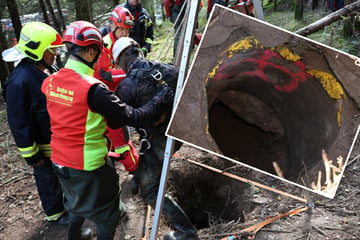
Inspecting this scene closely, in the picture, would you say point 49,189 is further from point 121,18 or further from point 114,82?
point 121,18

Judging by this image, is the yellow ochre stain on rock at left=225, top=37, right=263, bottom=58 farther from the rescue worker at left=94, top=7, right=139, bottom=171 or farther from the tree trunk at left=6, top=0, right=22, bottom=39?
the tree trunk at left=6, top=0, right=22, bottom=39

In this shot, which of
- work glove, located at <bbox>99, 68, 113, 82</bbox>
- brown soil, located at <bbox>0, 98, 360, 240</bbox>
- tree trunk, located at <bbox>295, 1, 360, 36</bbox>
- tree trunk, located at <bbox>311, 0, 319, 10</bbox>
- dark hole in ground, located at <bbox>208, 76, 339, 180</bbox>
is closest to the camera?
dark hole in ground, located at <bbox>208, 76, 339, 180</bbox>

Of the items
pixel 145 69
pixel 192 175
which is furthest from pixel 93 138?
pixel 192 175

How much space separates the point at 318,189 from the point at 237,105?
2.40m

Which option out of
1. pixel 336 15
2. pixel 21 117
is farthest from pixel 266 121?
pixel 21 117

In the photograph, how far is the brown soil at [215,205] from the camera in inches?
96.3

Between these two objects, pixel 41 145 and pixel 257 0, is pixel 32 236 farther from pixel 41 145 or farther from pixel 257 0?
pixel 257 0

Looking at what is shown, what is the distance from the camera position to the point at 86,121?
1.90 meters

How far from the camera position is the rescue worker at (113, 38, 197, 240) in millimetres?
2219

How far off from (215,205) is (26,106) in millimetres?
2489

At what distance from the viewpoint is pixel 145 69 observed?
225 cm

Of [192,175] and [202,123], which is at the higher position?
[202,123]

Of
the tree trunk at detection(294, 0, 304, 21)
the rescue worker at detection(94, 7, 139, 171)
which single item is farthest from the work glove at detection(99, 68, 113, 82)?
the tree trunk at detection(294, 0, 304, 21)

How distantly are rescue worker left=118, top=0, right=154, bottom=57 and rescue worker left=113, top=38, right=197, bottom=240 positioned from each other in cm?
244
